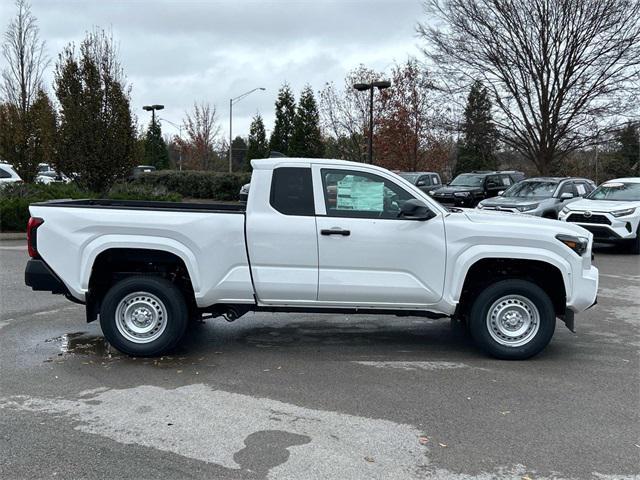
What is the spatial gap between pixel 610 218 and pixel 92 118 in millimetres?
14229

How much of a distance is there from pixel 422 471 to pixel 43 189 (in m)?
17.0

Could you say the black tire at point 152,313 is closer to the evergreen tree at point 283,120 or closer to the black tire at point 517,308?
the black tire at point 517,308

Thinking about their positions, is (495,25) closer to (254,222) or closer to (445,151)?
(445,151)

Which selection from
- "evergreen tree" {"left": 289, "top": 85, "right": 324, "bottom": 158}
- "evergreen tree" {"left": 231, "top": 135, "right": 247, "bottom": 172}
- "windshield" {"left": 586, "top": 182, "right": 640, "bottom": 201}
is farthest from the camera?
"evergreen tree" {"left": 231, "top": 135, "right": 247, "bottom": 172}

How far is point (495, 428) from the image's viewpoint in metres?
4.40

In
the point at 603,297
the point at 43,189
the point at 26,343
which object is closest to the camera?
the point at 26,343

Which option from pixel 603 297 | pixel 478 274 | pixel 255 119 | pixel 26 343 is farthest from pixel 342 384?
pixel 255 119

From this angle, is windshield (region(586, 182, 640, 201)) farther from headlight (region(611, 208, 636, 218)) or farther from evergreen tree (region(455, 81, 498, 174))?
evergreen tree (region(455, 81, 498, 174))

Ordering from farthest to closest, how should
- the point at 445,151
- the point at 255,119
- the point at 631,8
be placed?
the point at 255,119, the point at 445,151, the point at 631,8

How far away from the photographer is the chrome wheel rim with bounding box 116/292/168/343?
19.5 ft

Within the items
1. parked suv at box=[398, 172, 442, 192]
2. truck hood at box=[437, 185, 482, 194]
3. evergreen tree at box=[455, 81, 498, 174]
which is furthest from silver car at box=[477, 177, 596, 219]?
parked suv at box=[398, 172, 442, 192]

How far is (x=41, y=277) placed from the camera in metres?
5.91

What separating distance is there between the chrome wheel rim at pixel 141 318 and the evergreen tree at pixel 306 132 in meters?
29.7

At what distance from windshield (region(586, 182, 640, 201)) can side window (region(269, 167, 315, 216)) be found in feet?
40.2
